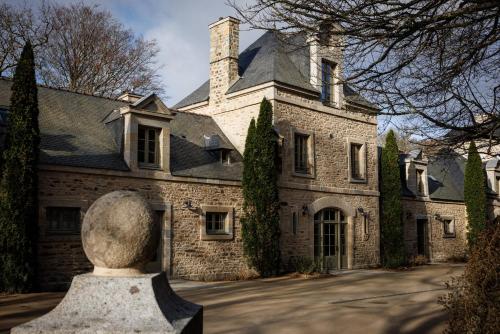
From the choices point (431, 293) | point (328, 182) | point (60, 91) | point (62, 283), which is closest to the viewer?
point (431, 293)

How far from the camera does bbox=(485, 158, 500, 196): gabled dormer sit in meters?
27.5

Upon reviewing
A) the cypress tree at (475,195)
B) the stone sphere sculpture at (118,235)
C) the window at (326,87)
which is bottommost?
the stone sphere sculpture at (118,235)

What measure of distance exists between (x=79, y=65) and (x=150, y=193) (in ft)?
40.2

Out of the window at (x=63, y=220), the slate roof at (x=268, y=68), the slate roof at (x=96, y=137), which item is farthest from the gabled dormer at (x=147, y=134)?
the slate roof at (x=268, y=68)

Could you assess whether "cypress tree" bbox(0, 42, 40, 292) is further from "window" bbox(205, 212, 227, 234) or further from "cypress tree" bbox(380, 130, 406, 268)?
"cypress tree" bbox(380, 130, 406, 268)

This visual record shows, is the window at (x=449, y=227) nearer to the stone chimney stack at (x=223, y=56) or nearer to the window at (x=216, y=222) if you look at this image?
the stone chimney stack at (x=223, y=56)

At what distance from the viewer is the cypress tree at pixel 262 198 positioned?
15336mm

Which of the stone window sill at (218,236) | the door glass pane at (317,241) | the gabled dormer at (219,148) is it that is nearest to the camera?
the stone window sill at (218,236)

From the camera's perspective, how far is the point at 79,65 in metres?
23.4

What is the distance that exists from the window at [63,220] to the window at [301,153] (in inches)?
300

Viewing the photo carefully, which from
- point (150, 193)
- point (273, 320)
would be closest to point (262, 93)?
point (150, 193)

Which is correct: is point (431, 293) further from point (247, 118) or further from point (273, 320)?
point (247, 118)

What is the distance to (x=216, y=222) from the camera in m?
15.2

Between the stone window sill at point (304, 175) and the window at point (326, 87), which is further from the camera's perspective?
the window at point (326, 87)
